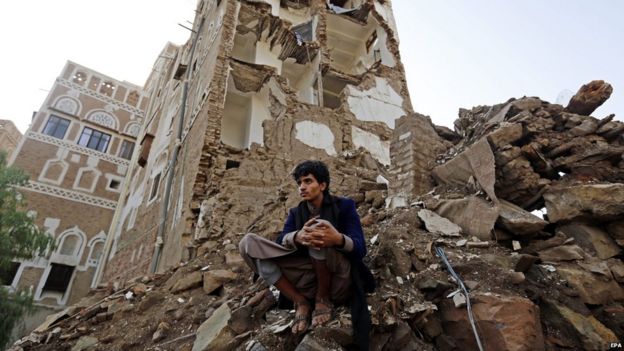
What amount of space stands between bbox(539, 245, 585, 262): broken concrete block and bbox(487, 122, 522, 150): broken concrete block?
1.45 meters

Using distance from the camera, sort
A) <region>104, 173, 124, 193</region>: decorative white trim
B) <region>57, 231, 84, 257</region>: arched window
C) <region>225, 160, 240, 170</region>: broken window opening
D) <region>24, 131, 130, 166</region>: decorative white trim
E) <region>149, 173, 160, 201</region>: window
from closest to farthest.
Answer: <region>225, 160, 240, 170</region>: broken window opening
<region>149, 173, 160, 201</region>: window
<region>57, 231, 84, 257</region>: arched window
<region>24, 131, 130, 166</region>: decorative white trim
<region>104, 173, 124, 193</region>: decorative white trim

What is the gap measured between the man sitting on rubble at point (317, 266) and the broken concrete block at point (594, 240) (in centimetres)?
227

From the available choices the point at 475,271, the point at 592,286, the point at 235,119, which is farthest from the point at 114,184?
the point at 592,286

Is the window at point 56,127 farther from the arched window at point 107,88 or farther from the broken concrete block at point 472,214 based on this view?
the broken concrete block at point 472,214

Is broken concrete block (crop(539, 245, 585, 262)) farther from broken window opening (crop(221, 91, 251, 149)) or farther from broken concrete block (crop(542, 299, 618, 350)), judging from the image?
broken window opening (crop(221, 91, 251, 149))

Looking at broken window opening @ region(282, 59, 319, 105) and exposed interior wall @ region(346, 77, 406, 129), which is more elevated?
broken window opening @ region(282, 59, 319, 105)

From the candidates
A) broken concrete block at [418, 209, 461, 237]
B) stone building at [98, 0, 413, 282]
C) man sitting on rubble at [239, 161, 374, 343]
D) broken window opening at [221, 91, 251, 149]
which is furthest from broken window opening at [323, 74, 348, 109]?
man sitting on rubble at [239, 161, 374, 343]

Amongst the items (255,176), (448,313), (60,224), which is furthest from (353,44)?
(60,224)

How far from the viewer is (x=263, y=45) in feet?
41.1

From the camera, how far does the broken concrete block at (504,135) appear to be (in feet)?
13.4

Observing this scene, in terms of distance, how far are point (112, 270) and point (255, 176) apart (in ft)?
27.9

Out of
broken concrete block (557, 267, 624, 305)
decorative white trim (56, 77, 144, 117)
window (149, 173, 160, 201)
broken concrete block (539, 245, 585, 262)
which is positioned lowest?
broken concrete block (557, 267, 624, 305)

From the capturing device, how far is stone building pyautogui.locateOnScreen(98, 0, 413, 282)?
7.78 m

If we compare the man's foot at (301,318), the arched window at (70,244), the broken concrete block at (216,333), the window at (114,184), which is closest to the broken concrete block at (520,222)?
the man's foot at (301,318)
